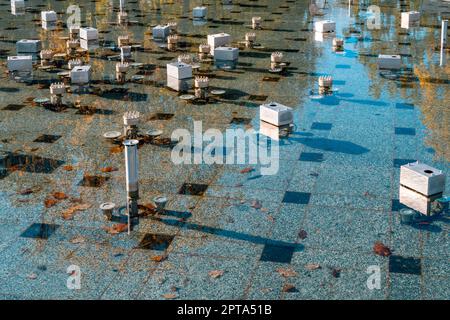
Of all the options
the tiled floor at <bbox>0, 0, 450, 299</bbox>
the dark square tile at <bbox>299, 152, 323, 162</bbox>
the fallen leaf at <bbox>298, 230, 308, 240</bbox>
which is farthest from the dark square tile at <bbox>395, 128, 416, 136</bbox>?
the fallen leaf at <bbox>298, 230, 308, 240</bbox>

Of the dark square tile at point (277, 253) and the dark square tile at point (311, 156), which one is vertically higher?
the dark square tile at point (311, 156)

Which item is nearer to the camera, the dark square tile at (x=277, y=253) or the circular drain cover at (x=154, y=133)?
the dark square tile at (x=277, y=253)

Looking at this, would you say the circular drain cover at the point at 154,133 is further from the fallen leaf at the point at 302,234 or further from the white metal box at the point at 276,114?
the fallen leaf at the point at 302,234

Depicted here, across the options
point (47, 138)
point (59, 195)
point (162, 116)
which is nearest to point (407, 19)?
point (162, 116)

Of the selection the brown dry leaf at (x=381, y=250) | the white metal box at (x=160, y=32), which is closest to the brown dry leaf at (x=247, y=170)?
the brown dry leaf at (x=381, y=250)

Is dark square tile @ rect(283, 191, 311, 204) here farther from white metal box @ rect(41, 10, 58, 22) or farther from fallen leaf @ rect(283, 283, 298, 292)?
white metal box @ rect(41, 10, 58, 22)
